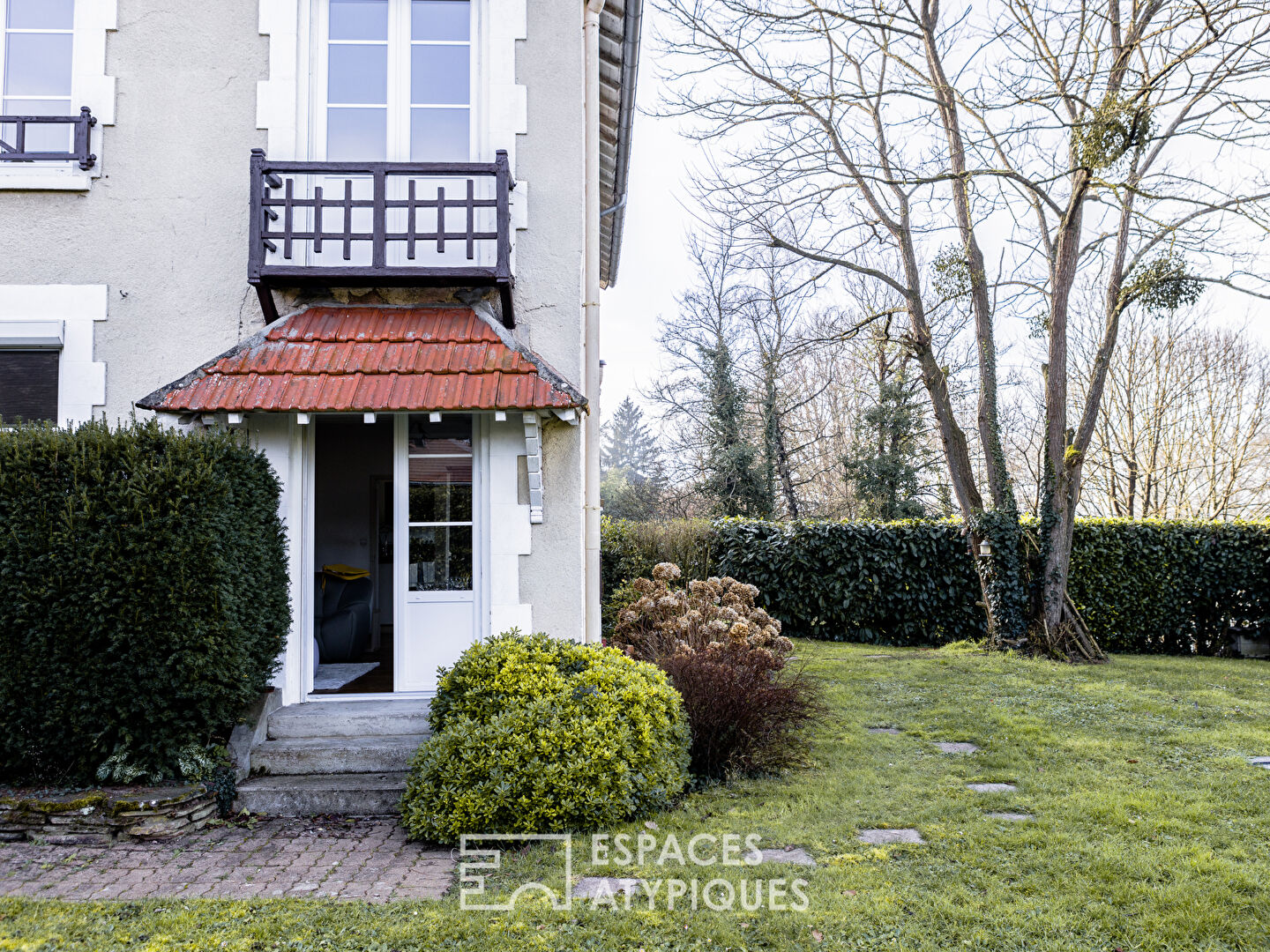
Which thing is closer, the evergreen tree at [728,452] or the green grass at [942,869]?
the green grass at [942,869]

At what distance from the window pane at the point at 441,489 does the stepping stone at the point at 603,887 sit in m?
3.15

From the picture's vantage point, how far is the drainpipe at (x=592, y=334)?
7.12 meters

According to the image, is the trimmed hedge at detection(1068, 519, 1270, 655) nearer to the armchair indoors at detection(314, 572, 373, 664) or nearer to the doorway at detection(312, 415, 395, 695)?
the doorway at detection(312, 415, 395, 695)

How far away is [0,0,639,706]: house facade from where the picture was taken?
6.43m

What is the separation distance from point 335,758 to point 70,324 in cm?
401

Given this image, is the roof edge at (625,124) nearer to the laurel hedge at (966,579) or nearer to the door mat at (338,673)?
the laurel hedge at (966,579)

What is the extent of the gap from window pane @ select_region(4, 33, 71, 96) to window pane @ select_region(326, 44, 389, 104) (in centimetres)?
212

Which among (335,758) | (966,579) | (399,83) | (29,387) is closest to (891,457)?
(966,579)

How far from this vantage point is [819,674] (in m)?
10.0

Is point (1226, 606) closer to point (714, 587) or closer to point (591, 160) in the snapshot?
point (714, 587)

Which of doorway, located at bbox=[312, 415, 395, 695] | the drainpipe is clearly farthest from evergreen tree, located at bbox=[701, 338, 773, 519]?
the drainpipe

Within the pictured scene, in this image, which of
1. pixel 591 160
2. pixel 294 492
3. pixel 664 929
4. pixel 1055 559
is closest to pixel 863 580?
pixel 1055 559

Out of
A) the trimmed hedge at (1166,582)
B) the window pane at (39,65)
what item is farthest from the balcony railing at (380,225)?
the trimmed hedge at (1166,582)

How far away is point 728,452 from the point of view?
20.9 meters
